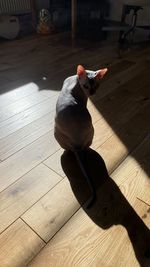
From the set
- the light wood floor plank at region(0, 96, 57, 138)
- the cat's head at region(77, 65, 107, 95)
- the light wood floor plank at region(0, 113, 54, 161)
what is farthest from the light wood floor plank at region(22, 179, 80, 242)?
the light wood floor plank at region(0, 96, 57, 138)

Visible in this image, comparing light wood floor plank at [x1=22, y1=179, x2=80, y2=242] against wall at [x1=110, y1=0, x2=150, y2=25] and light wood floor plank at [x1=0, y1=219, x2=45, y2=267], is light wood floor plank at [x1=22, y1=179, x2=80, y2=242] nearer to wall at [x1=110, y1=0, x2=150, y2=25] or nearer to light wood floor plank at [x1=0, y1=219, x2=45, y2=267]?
light wood floor plank at [x1=0, y1=219, x2=45, y2=267]

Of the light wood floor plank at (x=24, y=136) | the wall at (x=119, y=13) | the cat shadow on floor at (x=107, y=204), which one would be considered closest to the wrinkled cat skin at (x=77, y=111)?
the cat shadow on floor at (x=107, y=204)

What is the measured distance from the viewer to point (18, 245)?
90 cm

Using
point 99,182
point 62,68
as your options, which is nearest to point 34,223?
point 99,182

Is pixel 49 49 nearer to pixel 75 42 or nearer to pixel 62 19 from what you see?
pixel 75 42

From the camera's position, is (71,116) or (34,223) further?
(71,116)

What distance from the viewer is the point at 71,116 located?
1087mm

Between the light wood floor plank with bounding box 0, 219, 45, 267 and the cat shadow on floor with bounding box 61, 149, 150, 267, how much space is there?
0.26 m

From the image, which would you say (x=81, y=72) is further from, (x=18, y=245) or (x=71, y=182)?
(x=18, y=245)

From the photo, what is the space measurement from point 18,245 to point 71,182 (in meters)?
0.39

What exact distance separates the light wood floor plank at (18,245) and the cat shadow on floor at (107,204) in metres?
0.26

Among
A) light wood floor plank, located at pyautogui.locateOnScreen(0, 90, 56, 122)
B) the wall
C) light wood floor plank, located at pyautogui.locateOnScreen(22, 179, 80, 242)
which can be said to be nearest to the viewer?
light wood floor plank, located at pyautogui.locateOnScreen(22, 179, 80, 242)

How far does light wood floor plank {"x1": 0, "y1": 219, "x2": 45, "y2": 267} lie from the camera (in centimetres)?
85

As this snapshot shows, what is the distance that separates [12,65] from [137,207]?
2055mm
